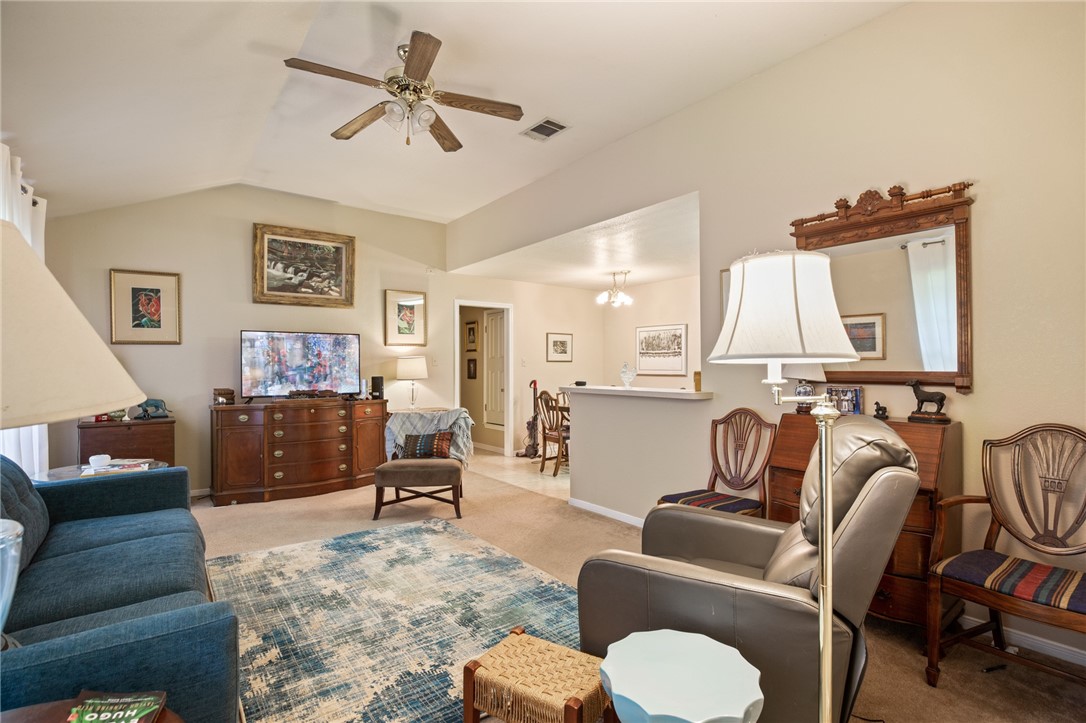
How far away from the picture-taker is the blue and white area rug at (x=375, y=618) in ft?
6.28

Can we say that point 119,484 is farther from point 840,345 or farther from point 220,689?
point 840,345

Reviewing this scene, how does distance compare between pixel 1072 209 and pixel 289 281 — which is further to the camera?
pixel 289 281

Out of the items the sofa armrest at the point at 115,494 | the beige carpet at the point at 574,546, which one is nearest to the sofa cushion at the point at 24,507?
the sofa armrest at the point at 115,494

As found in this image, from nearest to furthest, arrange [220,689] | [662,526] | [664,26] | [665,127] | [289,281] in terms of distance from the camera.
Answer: [220,689] < [662,526] < [664,26] < [665,127] < [289,281]

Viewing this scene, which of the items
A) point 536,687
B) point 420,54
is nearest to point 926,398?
point 536,687

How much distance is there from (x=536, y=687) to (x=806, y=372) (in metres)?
1.75

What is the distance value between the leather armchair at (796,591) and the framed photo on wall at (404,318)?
5.08 meters

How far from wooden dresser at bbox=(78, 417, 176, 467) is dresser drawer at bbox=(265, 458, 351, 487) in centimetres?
85

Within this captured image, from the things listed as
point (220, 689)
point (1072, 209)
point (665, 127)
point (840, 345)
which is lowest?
point (220, 689)

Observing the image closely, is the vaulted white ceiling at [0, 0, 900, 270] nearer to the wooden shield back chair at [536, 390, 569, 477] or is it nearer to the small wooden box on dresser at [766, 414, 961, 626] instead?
the small wooden box on dresser at [766, 414, 961, 626]

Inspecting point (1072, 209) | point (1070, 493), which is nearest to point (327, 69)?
point (1072, 209)

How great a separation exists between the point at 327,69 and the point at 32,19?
1.06 metres

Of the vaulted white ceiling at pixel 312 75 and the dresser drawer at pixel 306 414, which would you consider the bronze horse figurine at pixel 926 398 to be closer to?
the vaulted white ceiling at pixel 312 75

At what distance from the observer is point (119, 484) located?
8.85 ft
